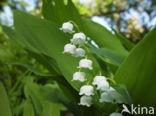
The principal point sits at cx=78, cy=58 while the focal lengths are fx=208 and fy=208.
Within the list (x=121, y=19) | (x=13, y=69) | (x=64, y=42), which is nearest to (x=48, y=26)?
(x=64, y=42)

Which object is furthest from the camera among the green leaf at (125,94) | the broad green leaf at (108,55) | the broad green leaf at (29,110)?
the broad green leaf at (29,110)

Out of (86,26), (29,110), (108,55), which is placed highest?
(86,26)

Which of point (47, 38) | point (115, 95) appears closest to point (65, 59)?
point (47, 38)

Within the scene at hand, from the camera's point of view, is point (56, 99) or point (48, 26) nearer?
point (48, 26)

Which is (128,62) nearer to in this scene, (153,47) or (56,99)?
(153,47)

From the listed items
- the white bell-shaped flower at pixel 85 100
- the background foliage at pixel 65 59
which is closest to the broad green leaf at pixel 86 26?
the background foliage at pixel 65 59

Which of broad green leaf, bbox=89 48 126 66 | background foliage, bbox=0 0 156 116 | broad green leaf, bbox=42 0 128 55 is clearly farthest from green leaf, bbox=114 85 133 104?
broad green leaf, bbox=42 0 128 55

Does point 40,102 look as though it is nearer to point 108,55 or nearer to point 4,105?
point 4,105

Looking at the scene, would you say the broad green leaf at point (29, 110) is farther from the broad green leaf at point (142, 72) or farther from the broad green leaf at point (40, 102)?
the broad green leaf at point (142, 72)
